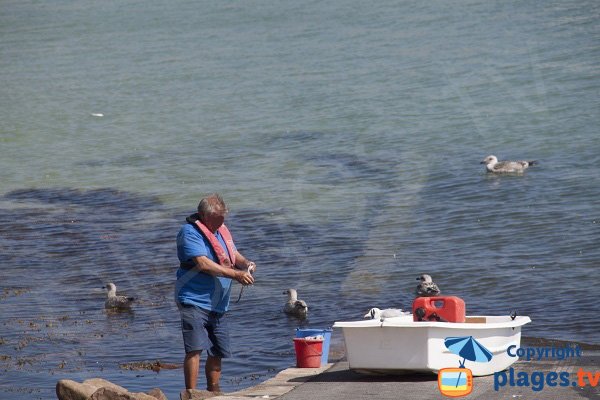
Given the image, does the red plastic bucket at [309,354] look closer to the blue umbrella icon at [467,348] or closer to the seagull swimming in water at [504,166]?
the blue umbrella icon at [467,348]

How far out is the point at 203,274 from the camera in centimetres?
913

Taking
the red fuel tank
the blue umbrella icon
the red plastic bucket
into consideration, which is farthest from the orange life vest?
the blue umbrella icon

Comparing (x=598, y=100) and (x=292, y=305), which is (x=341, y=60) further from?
(x=292, y=305)

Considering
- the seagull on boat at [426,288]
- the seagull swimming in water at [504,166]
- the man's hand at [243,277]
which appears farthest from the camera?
the seagull swimming in water at [504,166]

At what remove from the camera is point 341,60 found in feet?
115

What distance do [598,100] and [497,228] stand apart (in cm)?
1076

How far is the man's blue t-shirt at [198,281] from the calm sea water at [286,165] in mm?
1412

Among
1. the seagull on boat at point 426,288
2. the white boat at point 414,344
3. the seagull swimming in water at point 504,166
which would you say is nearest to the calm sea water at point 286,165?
the seagull swimming in water at point 504,166

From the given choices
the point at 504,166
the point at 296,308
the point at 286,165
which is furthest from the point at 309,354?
the point at 286,165

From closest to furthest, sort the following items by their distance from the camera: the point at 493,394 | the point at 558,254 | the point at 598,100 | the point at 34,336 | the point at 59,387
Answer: the point at 493,394, the point at 59,387, the point at 34,336, the point at 558,254, the point at 598,100

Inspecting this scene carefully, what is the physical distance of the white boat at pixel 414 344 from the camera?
870cm

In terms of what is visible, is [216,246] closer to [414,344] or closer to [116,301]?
[414,344]

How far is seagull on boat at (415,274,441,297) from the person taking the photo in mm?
12873

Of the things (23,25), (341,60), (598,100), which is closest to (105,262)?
(598,100)
